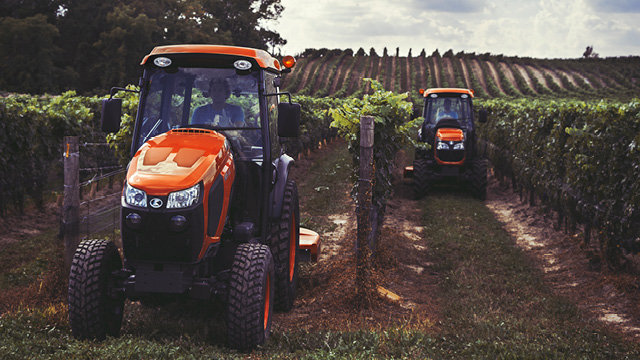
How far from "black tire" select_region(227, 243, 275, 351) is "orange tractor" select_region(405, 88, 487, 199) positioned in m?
10.1

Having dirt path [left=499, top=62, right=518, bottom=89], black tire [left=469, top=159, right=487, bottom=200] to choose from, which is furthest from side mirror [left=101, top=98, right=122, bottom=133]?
dirt path [left=499, top=62, right=518, bottom=89]

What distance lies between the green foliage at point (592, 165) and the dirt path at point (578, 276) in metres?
0.50

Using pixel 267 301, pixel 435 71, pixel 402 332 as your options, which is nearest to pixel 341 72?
pixel 435 71

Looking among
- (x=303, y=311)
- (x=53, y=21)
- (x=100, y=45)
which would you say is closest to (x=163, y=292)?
(x=303, y=311)

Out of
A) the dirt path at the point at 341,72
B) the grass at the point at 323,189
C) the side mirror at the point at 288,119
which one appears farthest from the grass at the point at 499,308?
the dirt path at the point at 341,72

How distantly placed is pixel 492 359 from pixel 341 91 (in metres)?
57.2

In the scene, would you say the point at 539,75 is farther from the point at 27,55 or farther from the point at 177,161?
the point at 177,161

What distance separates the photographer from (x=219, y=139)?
525 centimetres

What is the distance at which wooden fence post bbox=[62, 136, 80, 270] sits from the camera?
680 cm

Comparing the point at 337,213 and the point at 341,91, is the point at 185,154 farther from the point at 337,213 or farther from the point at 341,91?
the point at 341,91

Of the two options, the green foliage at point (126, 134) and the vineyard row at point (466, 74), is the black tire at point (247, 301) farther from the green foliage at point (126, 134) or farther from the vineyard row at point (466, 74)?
the vineyard row at point (466, 74)

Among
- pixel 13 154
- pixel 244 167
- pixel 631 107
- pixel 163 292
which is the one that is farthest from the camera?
pixel 13 154

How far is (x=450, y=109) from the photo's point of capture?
15.4 m

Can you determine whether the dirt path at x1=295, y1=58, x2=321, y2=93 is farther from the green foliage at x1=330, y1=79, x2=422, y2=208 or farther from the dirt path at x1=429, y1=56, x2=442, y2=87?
the green foliage at x1=330, y1=79, x2=422, y2=208
